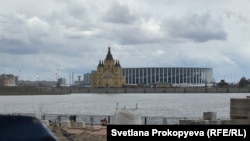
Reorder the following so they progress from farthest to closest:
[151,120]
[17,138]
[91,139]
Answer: [151,120] < [91,139] < [17,138]

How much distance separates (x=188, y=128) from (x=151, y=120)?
3014 cm

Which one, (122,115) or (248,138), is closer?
(248,138)

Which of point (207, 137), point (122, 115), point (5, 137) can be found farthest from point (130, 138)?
point (122, 115)

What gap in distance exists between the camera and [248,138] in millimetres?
4586

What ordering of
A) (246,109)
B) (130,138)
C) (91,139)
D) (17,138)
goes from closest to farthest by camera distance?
1. (17,138)
2. (130,138)
3. (246,109)
4. (91,139)

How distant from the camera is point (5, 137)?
4.16m

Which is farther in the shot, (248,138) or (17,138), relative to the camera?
(248,138)

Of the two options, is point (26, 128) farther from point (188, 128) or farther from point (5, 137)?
point (188, 128)

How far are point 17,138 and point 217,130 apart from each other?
64.7 inches

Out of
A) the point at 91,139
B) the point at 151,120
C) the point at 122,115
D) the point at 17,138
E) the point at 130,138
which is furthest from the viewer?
the point at 151,120

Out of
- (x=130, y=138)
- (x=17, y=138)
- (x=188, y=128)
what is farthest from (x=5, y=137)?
(x=188, y=128)

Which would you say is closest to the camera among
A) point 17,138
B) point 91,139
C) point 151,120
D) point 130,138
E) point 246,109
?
point 17,138

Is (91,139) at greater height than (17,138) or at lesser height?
lesser

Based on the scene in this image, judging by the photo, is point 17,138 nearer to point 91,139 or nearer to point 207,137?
point 207,137
